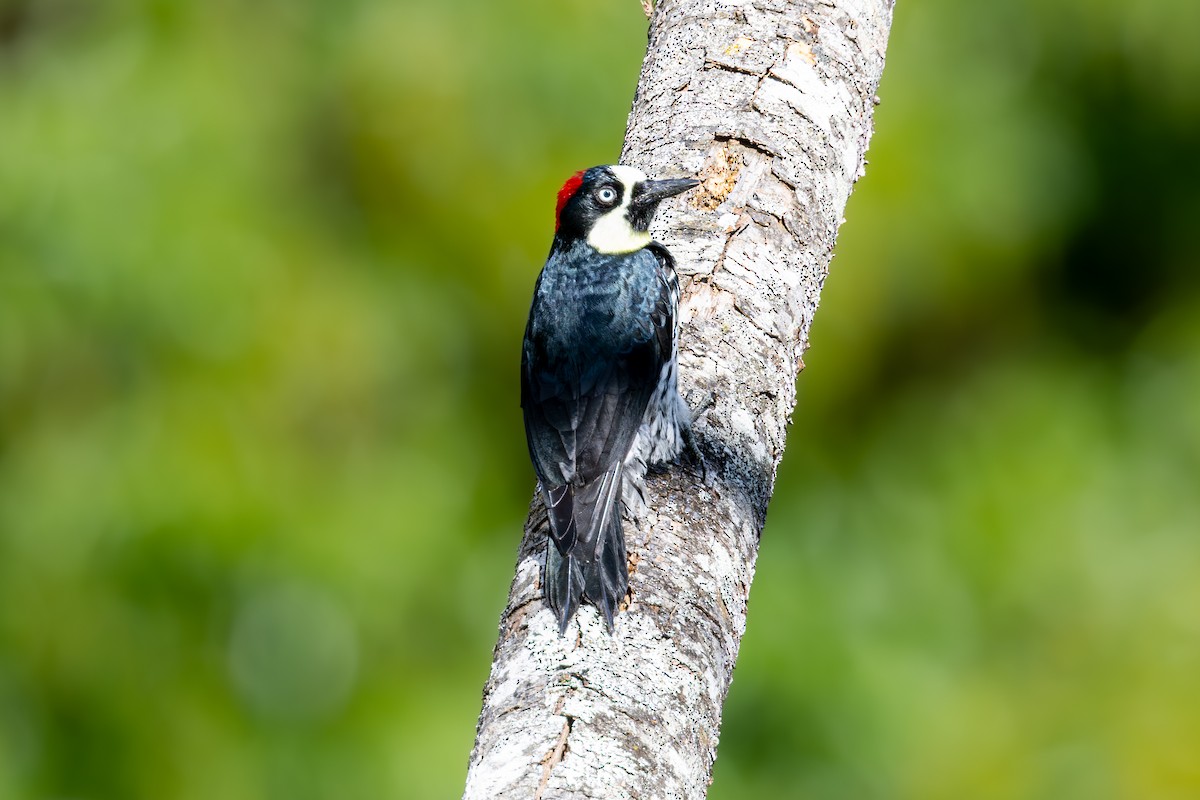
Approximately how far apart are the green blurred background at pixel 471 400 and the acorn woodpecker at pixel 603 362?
3059mm

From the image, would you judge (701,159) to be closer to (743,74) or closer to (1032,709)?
(743,74)

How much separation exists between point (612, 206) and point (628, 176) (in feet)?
0.61

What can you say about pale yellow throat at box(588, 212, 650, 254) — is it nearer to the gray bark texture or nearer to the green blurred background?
the gray bark texture

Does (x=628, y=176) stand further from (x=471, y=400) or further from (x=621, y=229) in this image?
(x=471, y=400)

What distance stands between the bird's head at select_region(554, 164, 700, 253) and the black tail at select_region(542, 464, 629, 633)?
24.2 inches

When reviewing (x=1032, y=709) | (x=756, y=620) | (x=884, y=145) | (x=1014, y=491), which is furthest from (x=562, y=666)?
(x=884, y=145)

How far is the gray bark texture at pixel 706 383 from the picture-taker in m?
1.87


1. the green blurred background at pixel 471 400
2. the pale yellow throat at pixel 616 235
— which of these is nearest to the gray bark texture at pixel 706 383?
the pale yellow throat at pixel 616 235

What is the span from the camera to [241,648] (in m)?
5.95

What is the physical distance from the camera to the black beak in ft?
9.39

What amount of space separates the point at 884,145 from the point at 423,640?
3.52 m

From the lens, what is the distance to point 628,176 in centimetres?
300

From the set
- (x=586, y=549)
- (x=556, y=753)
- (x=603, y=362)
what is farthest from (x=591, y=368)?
(x=556, y=753)

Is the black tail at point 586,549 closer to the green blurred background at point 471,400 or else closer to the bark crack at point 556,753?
the bark crack at point 556,753
